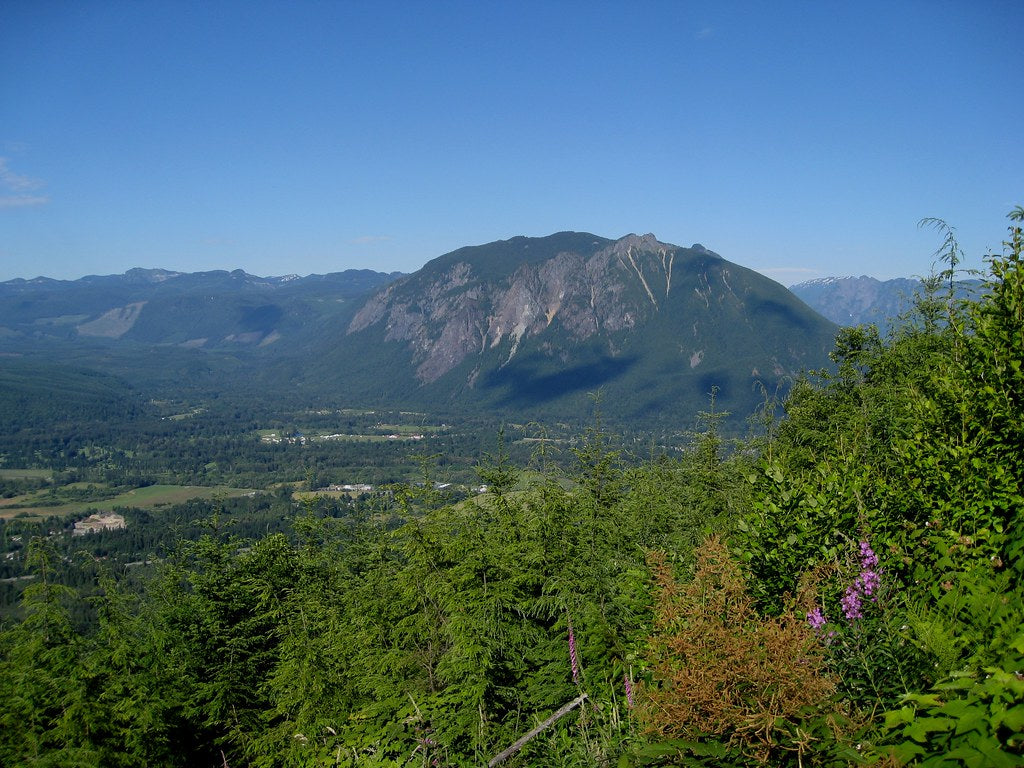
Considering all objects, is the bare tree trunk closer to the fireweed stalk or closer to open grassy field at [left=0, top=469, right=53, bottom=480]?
the fireweed stalk

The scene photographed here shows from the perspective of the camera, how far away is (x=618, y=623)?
766cm

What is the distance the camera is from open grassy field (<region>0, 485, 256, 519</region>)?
123875mm

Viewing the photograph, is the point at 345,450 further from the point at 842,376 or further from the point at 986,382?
the point at 986,382

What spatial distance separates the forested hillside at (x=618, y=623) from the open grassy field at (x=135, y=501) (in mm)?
117072

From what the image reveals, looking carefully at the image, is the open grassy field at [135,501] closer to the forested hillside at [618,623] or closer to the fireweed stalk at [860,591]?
the forested hillside at [618,623]

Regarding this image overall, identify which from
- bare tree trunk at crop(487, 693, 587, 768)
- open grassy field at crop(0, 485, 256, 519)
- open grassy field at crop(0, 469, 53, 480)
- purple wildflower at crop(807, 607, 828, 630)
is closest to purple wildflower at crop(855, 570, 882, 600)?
purple wildflower at crop(807, 607, 828, 630)

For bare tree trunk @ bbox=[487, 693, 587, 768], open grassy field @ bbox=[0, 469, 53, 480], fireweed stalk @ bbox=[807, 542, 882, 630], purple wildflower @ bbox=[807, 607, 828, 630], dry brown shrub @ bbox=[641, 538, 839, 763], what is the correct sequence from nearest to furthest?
dry brown shrub @ bbox=[641, 538, 839, 763] → purple wildflower @ bbox=[807, 607, 828, 630] → fireweed stalk @ bbox=[807, 542, 882, 630] → bare tree trunk @ bbox=[487, 693, 587, 768] → open grassy field @ bbox=[0, 469, 53, 480]

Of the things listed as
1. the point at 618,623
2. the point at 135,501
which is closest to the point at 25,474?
the point at 135,501

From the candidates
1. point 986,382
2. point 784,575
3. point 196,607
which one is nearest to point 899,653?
point 784,575

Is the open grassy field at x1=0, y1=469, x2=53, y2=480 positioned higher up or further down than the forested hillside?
further down

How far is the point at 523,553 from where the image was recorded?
10.1 meters

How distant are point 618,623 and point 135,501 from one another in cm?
15977

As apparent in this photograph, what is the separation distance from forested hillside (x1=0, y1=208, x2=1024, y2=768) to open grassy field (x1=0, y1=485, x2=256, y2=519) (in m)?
117

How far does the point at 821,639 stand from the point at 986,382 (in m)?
3.87
